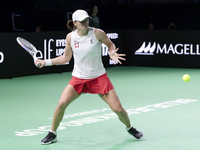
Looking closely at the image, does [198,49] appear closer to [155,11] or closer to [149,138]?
[155,11]

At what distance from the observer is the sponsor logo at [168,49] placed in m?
15.7

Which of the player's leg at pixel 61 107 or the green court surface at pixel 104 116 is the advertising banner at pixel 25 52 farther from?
the player's leg at pixel 61 107

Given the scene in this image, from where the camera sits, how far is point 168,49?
16.2 meters

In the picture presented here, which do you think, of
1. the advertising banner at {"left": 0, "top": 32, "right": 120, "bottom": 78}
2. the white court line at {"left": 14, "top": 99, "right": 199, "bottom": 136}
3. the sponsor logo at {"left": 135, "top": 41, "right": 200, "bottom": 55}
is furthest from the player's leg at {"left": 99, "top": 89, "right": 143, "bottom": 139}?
the sponsor logo at {"left": 135, "top": 41, "right": 200, "bottom": 55}

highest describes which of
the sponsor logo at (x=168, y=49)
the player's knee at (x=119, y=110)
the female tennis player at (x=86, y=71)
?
the female tennis player at (x=86, y=71)

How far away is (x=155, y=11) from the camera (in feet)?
76.7

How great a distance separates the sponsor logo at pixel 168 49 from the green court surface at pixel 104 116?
2.91 m

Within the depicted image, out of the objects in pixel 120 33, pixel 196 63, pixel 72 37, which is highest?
Answer: pixel 72 37

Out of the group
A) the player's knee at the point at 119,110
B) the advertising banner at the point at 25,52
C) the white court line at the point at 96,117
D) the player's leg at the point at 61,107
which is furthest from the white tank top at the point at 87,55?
the advertising banner at the point at 25,52

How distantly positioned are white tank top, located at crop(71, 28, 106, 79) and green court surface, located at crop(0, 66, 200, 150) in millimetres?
999

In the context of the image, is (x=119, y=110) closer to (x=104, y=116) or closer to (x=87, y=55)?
(x=87, y=55)

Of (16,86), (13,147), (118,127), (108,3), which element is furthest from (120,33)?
(13,147)

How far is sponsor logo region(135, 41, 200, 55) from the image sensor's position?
15742mm

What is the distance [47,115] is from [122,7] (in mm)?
16114
